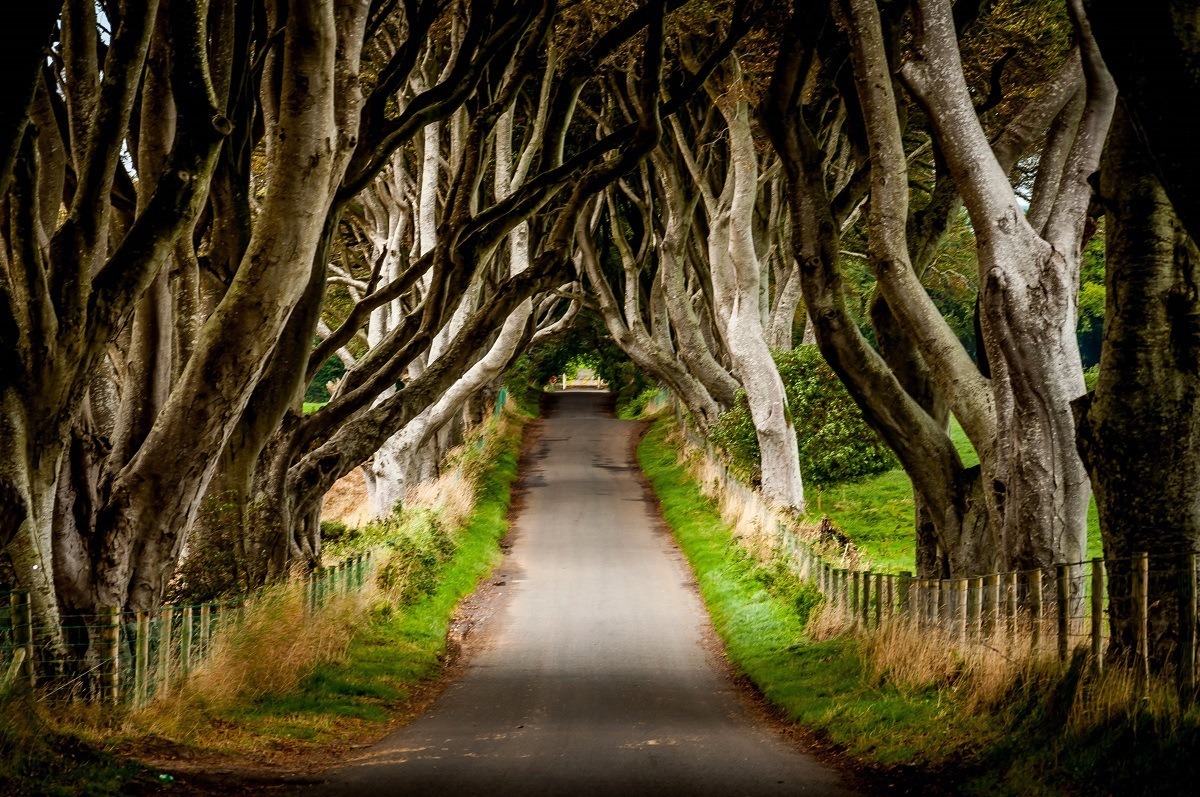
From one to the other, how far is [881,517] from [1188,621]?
22806mm

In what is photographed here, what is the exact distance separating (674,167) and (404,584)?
34.5ft

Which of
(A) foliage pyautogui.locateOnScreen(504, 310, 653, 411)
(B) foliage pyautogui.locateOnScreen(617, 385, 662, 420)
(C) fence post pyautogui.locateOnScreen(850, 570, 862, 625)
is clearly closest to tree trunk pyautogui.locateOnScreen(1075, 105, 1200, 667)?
(C) fence post pyautogui.locateOnScreen(850, 570, 862, 625)

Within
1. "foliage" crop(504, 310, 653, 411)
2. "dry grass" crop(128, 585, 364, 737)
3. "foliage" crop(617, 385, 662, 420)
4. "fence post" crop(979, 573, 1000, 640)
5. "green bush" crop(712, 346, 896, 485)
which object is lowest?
"dry grass" crop(128, 585, 364, 737)

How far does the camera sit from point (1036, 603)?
8.87 meters

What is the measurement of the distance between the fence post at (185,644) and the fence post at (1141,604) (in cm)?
744

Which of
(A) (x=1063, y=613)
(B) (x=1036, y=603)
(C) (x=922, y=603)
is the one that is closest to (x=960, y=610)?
(C) (x=922, y=603)

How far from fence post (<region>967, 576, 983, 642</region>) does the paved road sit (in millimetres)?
1906

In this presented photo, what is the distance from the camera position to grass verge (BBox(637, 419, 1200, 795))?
6383 mm

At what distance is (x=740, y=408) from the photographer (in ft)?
83.1

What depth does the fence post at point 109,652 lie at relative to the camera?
880cm

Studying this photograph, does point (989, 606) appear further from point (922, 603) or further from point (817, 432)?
point (817, 432)

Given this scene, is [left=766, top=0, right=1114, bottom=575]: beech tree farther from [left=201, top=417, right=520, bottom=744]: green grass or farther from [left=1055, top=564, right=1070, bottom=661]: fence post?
[left=201, top=417, right=520, bottom=744]: green grass

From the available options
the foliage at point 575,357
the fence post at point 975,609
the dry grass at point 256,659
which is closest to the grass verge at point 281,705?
the dry grass at point 256,659

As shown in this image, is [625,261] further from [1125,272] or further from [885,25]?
[1125,272]
